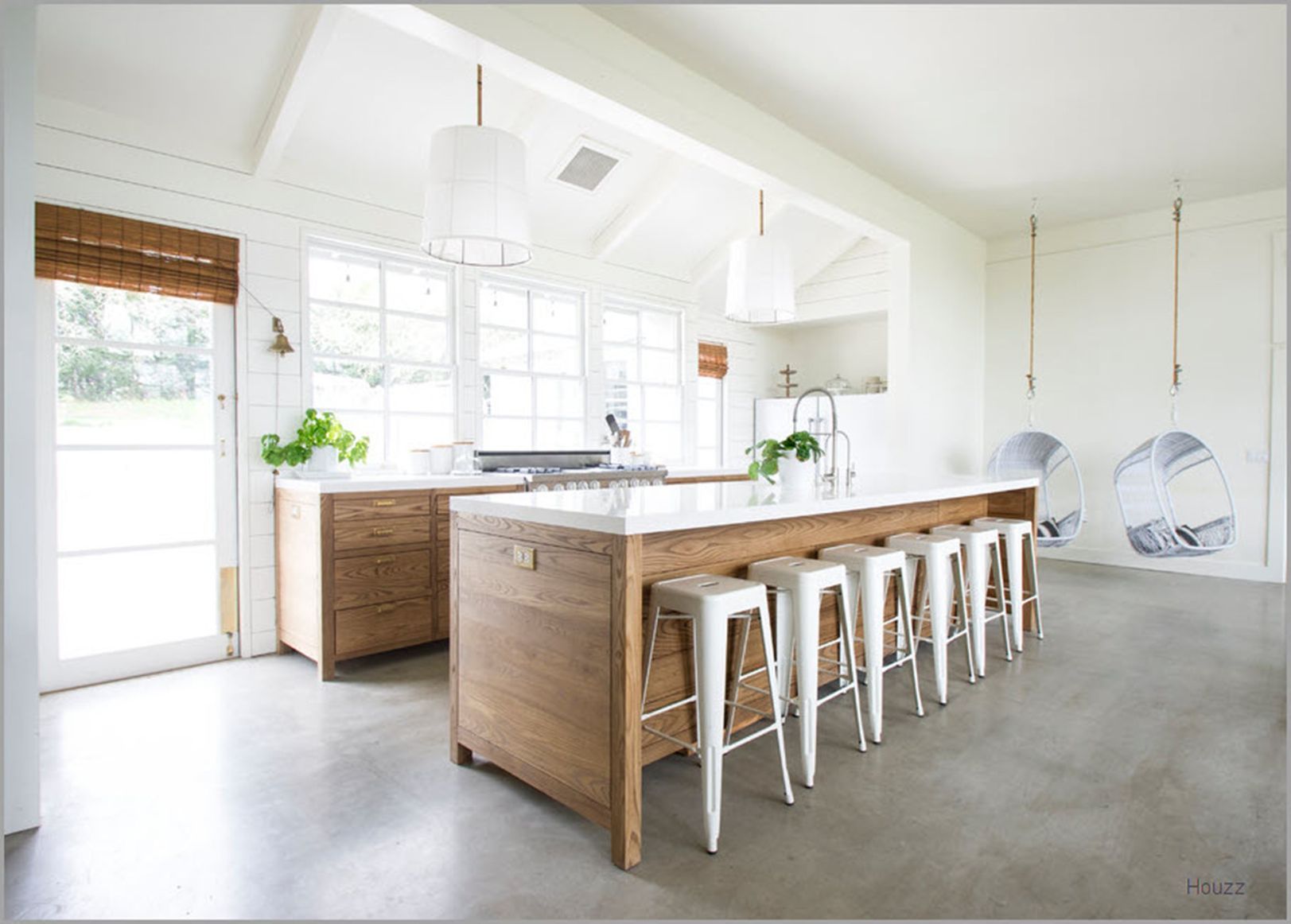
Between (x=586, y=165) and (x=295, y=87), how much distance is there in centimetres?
202

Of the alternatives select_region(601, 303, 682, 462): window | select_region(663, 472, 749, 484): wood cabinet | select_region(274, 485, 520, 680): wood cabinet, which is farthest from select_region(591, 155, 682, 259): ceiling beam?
select_region(274, 485, 520, 680): wood cabinet

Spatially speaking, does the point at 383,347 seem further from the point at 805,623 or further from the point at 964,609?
the point at 964,609

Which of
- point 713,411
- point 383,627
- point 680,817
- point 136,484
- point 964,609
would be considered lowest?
point 680,817

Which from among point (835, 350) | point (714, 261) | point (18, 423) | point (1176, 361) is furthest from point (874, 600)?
point (835, 350)

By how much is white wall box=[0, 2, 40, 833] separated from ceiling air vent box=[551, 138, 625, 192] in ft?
10.1

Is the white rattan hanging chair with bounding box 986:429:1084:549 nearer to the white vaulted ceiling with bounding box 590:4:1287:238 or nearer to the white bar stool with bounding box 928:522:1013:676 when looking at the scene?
the white vaulted ceiling with bounding box 590:4:1287:238

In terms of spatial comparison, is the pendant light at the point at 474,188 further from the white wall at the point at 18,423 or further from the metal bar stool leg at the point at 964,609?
the metal bar stool leg at the point at 964,609

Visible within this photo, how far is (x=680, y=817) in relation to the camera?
218 centimetres

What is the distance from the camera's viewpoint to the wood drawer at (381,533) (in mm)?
3574

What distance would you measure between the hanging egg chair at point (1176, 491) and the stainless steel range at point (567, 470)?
385 centimetres

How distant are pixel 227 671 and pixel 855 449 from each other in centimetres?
548

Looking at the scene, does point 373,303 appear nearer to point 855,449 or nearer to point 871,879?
point 871,879

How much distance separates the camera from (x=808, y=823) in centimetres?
212

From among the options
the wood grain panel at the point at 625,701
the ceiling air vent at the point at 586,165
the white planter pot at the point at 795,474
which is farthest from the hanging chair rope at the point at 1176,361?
the wood grain panel at the point at 625,701
